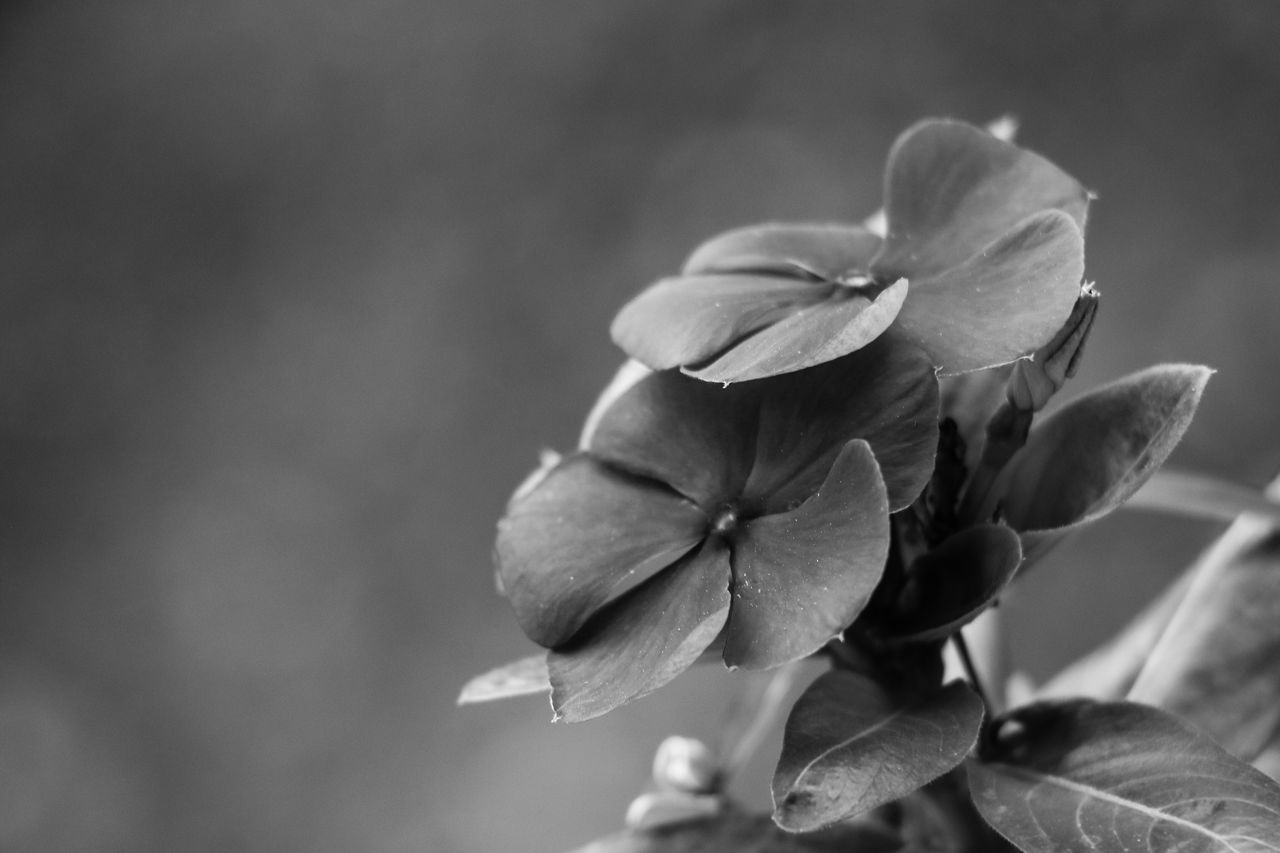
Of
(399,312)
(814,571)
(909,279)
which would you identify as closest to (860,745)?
(814,571)

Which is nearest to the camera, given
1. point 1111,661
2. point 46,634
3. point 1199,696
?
point 1199,696

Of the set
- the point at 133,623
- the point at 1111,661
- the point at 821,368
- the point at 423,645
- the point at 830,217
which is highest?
the point at 821,368

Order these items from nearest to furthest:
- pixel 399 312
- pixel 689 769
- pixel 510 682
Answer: pixel 510 682 → pixel 689 769 → pixel 399 312

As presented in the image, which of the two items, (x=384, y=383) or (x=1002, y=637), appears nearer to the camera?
(x=1002, y=637)

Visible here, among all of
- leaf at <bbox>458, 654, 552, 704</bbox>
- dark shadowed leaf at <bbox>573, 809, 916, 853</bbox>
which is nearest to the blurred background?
dark shadowed leaf at <bbox>573, 809, 916, 853</bbox>

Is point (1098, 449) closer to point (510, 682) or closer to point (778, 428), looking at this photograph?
point (778, 428)

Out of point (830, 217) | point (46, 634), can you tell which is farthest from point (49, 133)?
point (830, 217)

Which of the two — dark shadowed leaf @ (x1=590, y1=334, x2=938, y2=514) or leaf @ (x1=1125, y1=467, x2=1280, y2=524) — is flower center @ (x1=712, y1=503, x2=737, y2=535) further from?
leaf @ (x1=1125, y1=467, x2=1280, y2=524)

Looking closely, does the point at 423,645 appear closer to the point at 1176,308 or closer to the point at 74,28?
the point at 74,28
